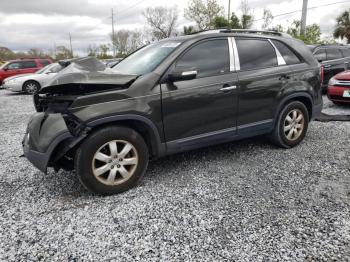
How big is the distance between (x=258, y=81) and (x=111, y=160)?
2.20 metres

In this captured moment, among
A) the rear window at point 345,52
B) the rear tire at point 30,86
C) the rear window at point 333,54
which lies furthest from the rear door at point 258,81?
the rear tire at point 30,86

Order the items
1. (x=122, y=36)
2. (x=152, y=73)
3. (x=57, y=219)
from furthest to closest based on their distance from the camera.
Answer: (x=122, y=36)
(x=152, y=73)
(x=57, y=219)

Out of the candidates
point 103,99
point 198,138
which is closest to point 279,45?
point 198,138

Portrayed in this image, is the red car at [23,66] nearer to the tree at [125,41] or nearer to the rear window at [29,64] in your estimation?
the rear window at [29,64]

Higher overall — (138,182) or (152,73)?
(152,73)

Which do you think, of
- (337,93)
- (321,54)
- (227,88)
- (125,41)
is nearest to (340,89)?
(337,93)

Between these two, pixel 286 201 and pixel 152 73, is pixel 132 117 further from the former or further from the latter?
pixel 286 201

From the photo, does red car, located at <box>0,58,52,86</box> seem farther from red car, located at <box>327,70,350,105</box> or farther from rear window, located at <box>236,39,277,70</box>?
rear window, located at <box>236,39,277,70</box>

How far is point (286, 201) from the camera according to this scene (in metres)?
2.88

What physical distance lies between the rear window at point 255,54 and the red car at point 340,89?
3.62 m

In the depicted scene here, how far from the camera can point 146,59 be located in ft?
11.9

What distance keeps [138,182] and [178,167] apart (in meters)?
0.76

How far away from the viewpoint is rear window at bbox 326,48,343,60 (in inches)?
345

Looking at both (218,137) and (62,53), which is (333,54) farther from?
(62,53)
